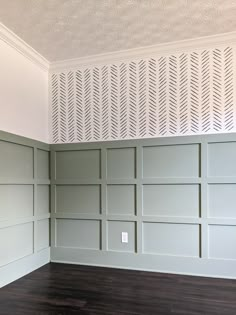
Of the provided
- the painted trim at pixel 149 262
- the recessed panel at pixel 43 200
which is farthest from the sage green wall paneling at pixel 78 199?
the painted trim at pixel 149 262

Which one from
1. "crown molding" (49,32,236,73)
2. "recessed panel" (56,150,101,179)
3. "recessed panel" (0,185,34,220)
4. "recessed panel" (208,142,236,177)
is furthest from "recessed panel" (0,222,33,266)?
"recessed panel" (208,142,236,177)

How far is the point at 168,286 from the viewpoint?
257cm

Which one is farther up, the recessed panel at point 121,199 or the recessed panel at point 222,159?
the recessed panel at point 222,159

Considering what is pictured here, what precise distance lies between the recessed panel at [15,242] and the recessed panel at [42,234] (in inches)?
5.3

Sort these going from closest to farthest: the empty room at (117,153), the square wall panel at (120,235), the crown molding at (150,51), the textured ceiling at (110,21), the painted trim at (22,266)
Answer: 1. the textured ceiling at (110,21)
2. the empty room at (117,153)
3. the painted trim at (22,266)
4. the crown molding at (150,51)
5. the square wall panel at (120,235)

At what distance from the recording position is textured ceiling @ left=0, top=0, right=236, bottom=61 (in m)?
2.30

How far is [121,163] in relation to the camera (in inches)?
124

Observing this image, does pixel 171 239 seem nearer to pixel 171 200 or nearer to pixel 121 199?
pixel 171 200

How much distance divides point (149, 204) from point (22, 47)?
90.3 inches

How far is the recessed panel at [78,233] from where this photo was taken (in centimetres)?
320

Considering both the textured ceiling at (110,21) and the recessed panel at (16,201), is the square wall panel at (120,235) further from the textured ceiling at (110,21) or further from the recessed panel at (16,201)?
the textured ceiling at (110,21)

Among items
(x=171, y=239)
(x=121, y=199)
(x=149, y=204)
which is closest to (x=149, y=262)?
(x=171, y=239)

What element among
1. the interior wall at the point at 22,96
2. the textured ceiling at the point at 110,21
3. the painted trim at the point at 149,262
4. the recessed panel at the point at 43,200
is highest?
the textured ceiling at the point at 110,21

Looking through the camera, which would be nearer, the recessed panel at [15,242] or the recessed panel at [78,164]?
the recessed panel at [15,242]
